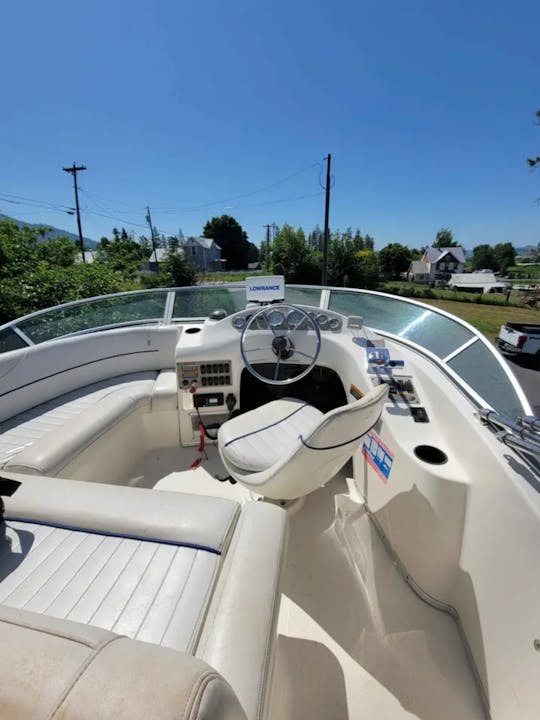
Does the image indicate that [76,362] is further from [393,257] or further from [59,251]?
[393,257]

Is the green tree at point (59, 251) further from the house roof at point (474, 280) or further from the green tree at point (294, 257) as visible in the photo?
the house roof at point (474, 280)

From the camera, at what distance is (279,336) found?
7.52 feet

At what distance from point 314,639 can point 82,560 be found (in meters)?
0.98

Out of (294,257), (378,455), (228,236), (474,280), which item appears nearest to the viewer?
(378,455)

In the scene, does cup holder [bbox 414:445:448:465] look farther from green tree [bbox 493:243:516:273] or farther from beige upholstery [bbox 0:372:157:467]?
green tree [bbox 493:243:516:273]

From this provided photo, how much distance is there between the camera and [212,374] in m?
2.35

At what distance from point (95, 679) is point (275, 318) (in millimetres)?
2060

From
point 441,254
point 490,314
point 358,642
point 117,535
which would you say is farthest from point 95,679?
point 441,254

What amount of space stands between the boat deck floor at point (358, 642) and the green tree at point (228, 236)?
120ft

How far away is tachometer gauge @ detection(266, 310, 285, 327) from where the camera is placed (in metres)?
2.30

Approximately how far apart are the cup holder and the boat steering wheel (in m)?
1.05

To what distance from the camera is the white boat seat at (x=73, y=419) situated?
4.78ft

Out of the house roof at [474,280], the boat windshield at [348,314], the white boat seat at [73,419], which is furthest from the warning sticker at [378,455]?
the house roof at [474,280]

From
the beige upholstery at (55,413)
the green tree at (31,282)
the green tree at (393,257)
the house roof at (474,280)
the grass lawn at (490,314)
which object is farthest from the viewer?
the green tree at (393,257)
